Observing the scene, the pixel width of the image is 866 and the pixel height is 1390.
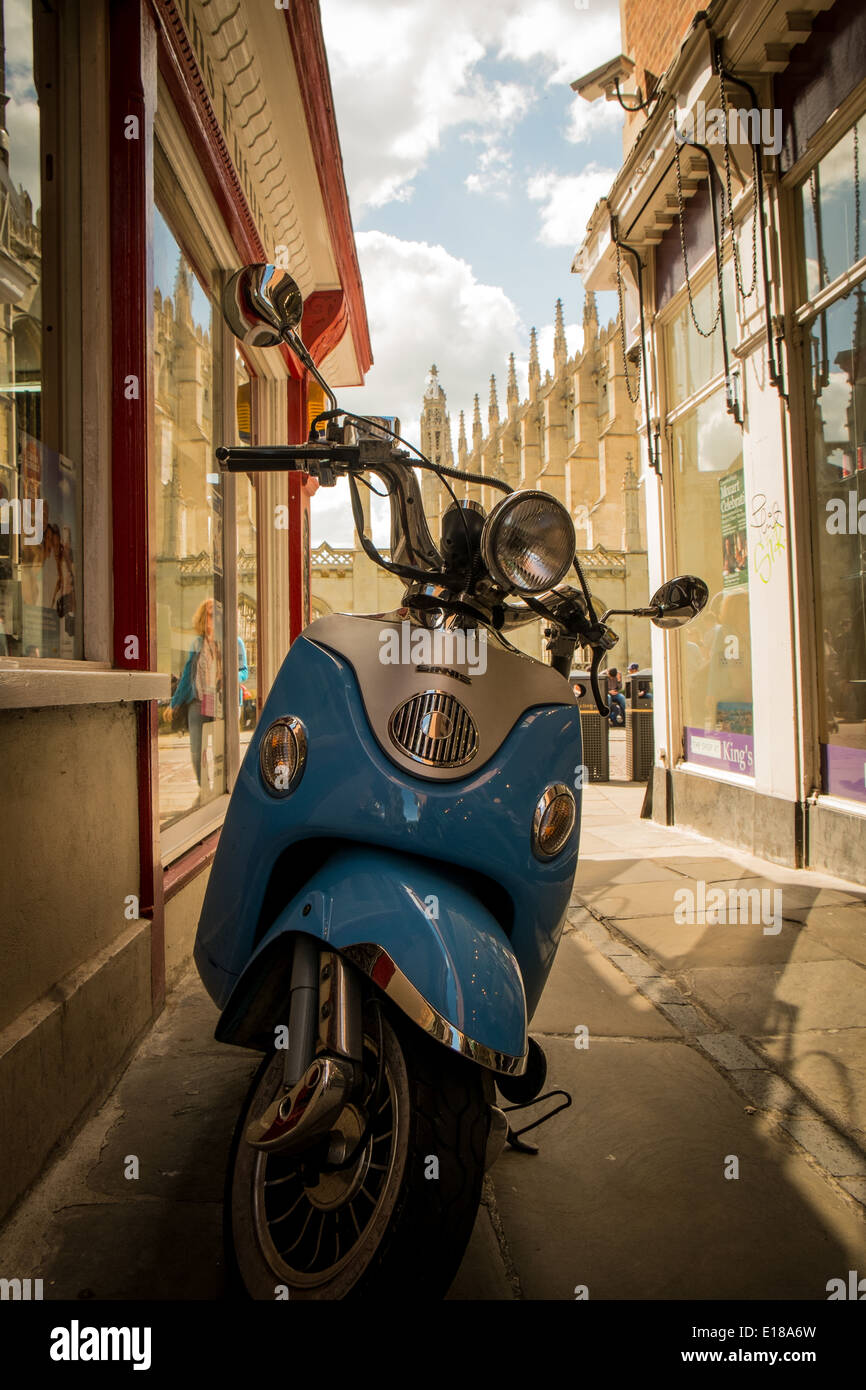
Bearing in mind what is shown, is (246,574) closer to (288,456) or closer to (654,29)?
(288,456)

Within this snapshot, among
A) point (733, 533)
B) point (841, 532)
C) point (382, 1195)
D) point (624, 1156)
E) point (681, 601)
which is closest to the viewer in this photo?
point (382, 1195)

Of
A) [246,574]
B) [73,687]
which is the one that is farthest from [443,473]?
[246,574]

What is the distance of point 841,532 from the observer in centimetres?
491

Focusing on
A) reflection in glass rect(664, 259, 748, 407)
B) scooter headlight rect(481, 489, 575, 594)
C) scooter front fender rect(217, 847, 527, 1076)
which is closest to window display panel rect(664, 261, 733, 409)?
reflection in glass rect(664, 259, 748, 407)

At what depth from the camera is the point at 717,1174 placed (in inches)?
72.5

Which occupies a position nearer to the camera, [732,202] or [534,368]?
[732,202]

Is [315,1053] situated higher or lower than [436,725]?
lower

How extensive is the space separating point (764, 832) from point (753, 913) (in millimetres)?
1513

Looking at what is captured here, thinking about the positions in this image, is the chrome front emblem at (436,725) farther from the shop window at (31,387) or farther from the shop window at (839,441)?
the shop window at (839,441)

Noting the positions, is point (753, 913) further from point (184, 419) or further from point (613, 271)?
point (613, 271)

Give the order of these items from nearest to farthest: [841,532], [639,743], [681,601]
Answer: [681,601], [841,532], [639,743]

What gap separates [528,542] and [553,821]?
0.53 metres

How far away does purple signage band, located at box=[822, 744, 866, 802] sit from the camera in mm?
4605
